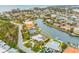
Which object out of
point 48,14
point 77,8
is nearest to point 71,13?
point 77,8

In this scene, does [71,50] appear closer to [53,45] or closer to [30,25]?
[53,45]

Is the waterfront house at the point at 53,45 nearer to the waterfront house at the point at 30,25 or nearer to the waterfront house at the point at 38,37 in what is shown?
the waterfront house at the point at 38,37

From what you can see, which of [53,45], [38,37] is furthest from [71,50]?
[38,37]

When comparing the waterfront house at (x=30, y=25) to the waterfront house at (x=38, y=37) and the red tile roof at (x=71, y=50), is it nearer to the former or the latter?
the waterfront house at (x=38, y=37)

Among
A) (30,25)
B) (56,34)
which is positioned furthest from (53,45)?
(30,25)

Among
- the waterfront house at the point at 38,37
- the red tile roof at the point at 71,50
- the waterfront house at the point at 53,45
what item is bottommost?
the red tile roof at the point at 71,50

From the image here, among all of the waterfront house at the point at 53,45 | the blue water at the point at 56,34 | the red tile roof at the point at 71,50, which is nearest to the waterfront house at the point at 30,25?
the blue water at the point at 56,34

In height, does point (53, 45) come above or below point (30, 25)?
below

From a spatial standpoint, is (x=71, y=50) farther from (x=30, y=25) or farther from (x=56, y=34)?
(x=30, y=25)

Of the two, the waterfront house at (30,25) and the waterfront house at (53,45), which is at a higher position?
the waterfront house at (30,25)
